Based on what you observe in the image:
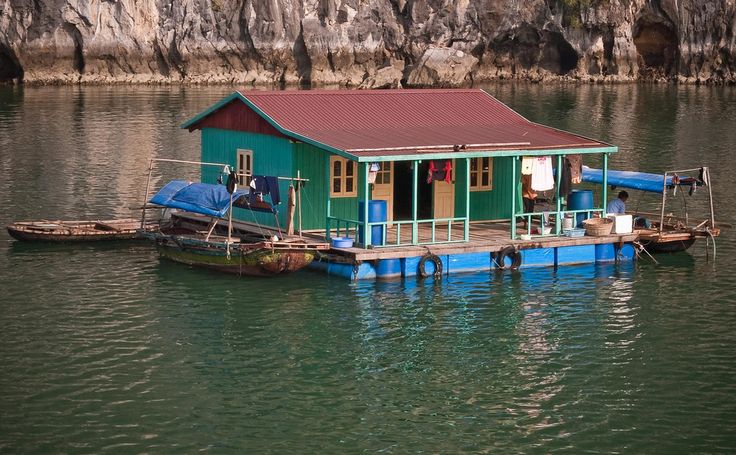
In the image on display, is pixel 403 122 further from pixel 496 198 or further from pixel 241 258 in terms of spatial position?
pixel 241 258

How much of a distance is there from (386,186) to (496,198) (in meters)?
3.84

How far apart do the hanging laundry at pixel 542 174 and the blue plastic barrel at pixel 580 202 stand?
1.32 meters

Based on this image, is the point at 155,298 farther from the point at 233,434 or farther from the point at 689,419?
the point at 689,419

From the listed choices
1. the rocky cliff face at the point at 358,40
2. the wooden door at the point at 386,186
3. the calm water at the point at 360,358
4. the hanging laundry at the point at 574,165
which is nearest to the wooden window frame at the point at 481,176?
the hanging laundry at the point at 574,165

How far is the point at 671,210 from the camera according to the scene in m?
45.9

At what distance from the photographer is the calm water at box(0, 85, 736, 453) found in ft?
77.4

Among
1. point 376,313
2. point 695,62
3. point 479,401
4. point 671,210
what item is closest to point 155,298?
point 376,313

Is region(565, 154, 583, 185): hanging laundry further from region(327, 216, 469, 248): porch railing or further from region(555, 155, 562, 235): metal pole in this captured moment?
region(327, 216, 469, 248): porch railing

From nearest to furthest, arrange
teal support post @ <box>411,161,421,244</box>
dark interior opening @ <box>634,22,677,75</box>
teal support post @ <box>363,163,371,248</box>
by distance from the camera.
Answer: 1. teal support post @ <box>363,163,371,248</box>
2. teal support post @ <box>411,161,421,244</box>
3. dark interior opening @ <box>634,22,677,75</box>

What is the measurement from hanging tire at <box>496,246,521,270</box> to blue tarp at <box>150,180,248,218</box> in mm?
7365

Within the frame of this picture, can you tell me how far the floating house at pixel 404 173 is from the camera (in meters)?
34.8

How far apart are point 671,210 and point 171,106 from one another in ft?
144

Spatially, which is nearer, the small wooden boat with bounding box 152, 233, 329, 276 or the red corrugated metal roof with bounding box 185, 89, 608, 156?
the small wooden boat with bounding box 152, 233, 329, 276

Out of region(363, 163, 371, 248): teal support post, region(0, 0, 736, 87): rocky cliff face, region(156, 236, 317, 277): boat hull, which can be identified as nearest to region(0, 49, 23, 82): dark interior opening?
region(0, 0, 736, 87): rocky cliff face
